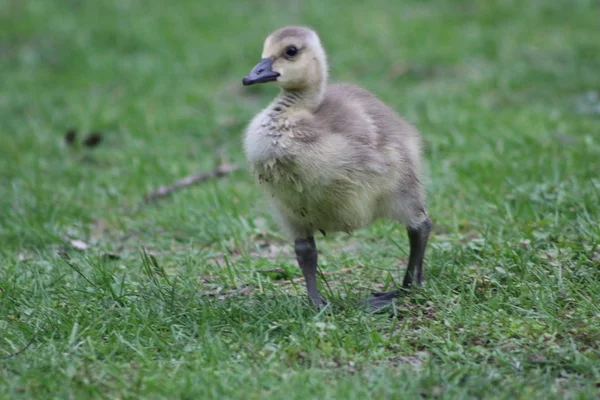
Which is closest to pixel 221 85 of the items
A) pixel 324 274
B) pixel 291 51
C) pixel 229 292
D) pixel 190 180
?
pixel 190 180

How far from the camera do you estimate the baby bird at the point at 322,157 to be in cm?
409

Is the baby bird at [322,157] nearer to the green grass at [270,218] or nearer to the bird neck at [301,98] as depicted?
the bird neck at [301,98]

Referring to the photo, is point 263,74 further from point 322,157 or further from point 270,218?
point 270,218

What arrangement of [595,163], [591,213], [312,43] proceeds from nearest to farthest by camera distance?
[312,43]
[591,213]
[595,163]

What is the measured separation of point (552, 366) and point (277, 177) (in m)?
1.45

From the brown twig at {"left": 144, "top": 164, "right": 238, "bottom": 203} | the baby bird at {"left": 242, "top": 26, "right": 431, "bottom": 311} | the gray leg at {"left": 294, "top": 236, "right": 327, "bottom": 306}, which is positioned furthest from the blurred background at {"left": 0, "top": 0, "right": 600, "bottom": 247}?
the gray leg at {"left": 294, "top": 236, "right": 327, "bottom": 306}

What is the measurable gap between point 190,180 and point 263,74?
2686 mm

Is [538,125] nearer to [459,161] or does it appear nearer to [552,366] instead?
[459,161]

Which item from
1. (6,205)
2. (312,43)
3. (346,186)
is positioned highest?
(312,43)

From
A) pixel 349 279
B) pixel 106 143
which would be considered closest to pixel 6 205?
pixel 106 143

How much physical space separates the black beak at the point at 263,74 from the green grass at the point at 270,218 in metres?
1.09

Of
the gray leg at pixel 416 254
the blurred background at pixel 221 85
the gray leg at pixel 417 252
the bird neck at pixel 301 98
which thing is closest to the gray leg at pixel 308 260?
the gray leg at pixel 416 254

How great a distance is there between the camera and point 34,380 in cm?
362

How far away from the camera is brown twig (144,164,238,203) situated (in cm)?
662
